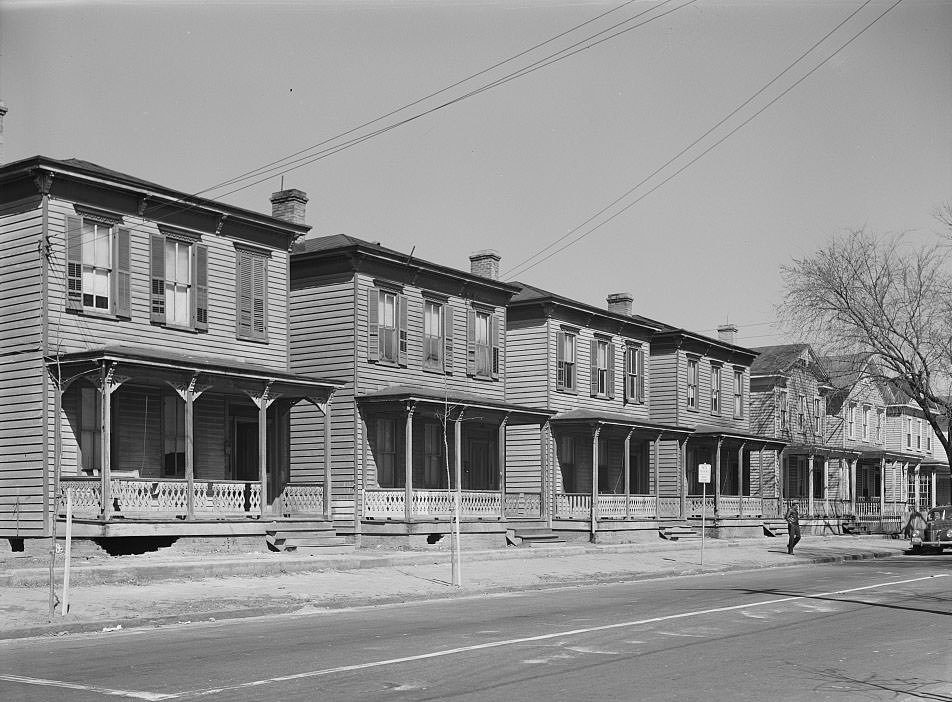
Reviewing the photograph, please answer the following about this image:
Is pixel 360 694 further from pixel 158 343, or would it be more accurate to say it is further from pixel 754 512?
pixel 754 512

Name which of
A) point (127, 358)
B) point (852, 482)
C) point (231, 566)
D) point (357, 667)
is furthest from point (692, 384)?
point (357, 667)

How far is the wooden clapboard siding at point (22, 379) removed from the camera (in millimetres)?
24734

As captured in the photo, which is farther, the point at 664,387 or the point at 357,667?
the point at 664,387

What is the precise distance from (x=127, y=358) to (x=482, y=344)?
16.1 meters

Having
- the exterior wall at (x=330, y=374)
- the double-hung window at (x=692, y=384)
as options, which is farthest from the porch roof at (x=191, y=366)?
the double-hung window at (x=692, y=384)

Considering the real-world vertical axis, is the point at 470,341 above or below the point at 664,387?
above

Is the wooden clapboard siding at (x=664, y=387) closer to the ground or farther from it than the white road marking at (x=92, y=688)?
farther from it

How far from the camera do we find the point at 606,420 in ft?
127

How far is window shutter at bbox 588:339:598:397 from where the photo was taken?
43.1m

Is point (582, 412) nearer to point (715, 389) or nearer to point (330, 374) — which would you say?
point (330, 374)

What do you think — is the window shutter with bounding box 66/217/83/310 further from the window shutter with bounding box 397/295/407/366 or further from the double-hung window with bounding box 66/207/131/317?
the window shutter with bounding box 397/295/407/366

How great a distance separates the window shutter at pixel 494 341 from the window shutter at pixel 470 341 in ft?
3.36

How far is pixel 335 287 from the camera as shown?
32906mm

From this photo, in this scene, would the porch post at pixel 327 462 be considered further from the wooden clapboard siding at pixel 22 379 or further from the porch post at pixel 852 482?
the porch post at pixel 852 482
